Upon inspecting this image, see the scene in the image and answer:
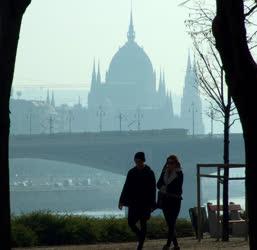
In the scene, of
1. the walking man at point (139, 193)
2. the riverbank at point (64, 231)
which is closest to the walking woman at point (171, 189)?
the walking man at point (139, 193)

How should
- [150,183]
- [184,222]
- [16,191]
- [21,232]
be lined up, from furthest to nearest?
[16,191]
[184,222]
[21,232]
[150,183]

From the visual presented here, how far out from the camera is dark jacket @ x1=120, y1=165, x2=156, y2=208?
532 inches

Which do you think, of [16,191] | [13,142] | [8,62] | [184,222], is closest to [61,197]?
[16,191]

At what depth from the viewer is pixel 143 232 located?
545 inches

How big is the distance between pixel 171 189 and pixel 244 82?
499 cm

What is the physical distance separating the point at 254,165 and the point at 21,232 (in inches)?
352

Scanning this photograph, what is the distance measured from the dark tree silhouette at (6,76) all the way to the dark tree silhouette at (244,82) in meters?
2.11

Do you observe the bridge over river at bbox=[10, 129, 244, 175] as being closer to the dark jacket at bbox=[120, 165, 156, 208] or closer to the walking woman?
the walking woman

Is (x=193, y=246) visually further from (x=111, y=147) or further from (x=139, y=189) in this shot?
(x=111, y=147)

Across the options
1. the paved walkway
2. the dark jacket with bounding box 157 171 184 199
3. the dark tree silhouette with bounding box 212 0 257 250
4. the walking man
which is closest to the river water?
the paved walkway

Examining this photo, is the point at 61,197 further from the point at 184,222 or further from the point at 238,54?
the point at 238,54

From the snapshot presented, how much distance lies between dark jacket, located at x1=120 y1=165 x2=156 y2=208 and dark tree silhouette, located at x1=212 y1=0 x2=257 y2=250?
13.3 ft

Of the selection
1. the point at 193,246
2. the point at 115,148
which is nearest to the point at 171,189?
the point at 193,246

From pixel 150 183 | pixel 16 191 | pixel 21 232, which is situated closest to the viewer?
pixel 150 183
